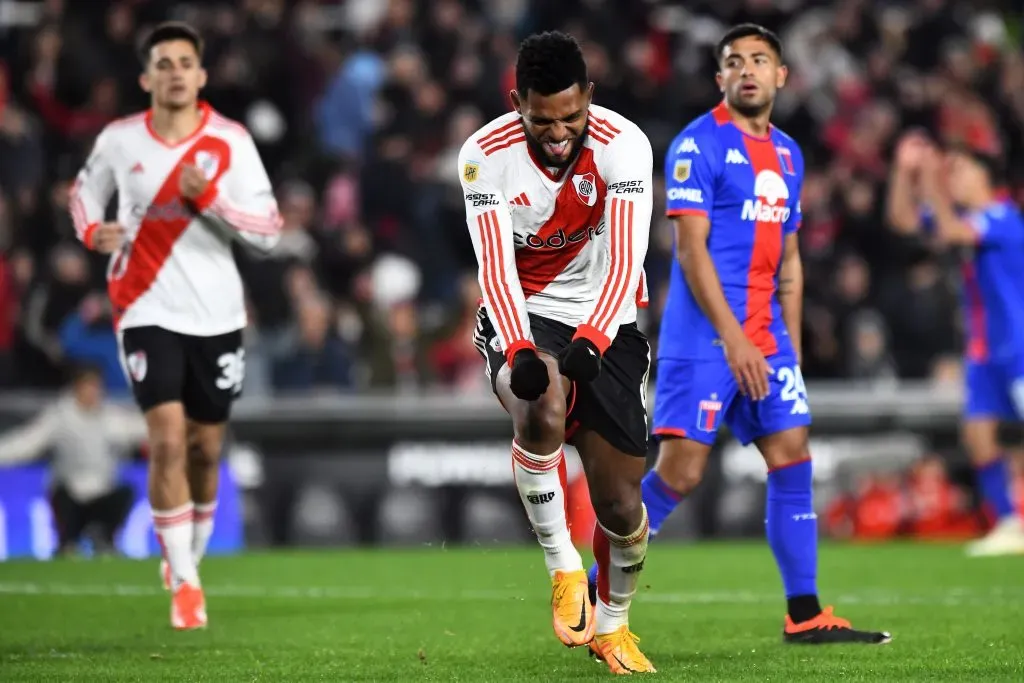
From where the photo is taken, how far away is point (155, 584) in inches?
438

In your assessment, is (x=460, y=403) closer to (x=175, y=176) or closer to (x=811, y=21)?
(x=175, y=176)

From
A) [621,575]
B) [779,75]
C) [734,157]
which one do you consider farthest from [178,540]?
[779,75]

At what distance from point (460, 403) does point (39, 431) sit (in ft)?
11.4

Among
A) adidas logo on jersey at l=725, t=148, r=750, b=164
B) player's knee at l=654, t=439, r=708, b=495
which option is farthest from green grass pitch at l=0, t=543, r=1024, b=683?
adidas logo on jersey at l=725, t=148, r=750, b=164

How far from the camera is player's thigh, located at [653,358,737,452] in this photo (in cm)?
787

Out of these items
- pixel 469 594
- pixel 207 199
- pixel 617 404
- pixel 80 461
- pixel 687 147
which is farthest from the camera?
pixel 80 461

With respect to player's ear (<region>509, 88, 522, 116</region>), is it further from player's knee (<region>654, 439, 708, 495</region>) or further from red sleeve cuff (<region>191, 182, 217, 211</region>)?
red sleeve cuff (<region>191, 182, 217, 211</region>)

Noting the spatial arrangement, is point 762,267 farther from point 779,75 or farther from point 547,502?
point 547,502

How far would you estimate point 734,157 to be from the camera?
26.0ft

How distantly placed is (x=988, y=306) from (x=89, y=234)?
7270 millimetres

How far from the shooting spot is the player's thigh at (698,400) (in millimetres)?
7867

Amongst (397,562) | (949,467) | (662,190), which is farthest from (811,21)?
(397,562)

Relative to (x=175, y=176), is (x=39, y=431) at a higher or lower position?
lower

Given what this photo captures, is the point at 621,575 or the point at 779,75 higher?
the point at 779,75
